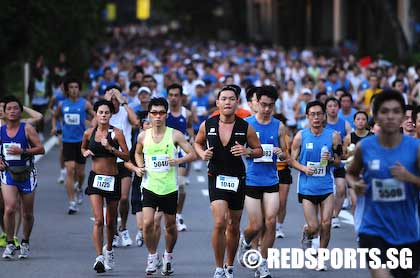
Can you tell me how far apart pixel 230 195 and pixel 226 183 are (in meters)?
0.13

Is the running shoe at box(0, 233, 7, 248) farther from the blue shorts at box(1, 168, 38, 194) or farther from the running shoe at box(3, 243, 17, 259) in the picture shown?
the blue shorts at box(1, 168, 38, 194)

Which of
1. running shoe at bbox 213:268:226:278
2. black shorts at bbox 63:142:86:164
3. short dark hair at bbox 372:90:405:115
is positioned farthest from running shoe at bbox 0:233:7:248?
short dark hair at bbox 372:90:405:115

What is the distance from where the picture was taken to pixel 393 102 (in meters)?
9.32

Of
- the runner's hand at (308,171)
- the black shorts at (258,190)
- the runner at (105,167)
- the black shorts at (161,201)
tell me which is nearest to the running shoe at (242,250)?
the black shorts at (258,190)

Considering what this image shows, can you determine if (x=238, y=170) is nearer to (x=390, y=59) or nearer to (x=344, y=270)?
(x=344, y=270)

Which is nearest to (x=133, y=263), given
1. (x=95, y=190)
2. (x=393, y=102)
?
(x=95, y=190)

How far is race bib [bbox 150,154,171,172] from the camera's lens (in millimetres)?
12805

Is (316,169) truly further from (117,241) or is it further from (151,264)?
(117,241)

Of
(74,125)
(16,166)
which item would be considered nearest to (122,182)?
(16,166)

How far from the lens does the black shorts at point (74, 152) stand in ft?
63.3

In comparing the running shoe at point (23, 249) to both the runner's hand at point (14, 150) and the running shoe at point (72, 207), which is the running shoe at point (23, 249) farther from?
the running shoe at point (72, 207)

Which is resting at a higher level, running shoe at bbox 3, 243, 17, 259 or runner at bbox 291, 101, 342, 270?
runner at bbox 291, 101, 342, 270

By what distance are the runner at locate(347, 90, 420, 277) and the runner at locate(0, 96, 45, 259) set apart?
5.60 metres

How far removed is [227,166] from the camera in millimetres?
12633
